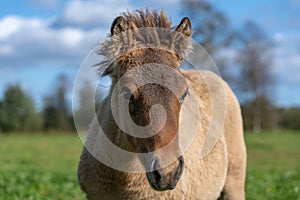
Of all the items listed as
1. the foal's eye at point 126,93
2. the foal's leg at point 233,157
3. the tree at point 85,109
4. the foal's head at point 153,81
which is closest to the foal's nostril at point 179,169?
the foal's head at point 153,81

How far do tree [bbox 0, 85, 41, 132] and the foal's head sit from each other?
5605 cm

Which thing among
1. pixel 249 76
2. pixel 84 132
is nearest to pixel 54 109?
pixel 249 76

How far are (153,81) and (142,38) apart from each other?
0.60 m

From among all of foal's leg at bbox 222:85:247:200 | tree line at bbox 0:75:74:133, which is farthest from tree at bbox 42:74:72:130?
foal's leg at bbox 222:85:247:200

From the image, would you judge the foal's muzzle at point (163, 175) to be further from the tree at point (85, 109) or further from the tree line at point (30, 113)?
the tree line at point (30, 113)

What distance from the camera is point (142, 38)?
4.56 m

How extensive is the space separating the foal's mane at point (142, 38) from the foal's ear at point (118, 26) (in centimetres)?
2

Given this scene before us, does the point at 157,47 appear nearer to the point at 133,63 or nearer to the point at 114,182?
the point at 133,63

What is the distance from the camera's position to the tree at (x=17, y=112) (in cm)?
5903

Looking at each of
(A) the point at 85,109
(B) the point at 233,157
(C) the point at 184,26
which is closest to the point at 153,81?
(C) the point at 184,26

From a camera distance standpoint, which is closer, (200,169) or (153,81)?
(153,81)

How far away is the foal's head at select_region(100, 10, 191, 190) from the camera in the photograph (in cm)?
391

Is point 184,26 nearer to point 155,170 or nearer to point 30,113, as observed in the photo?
point 155,170

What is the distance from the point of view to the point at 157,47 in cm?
451
